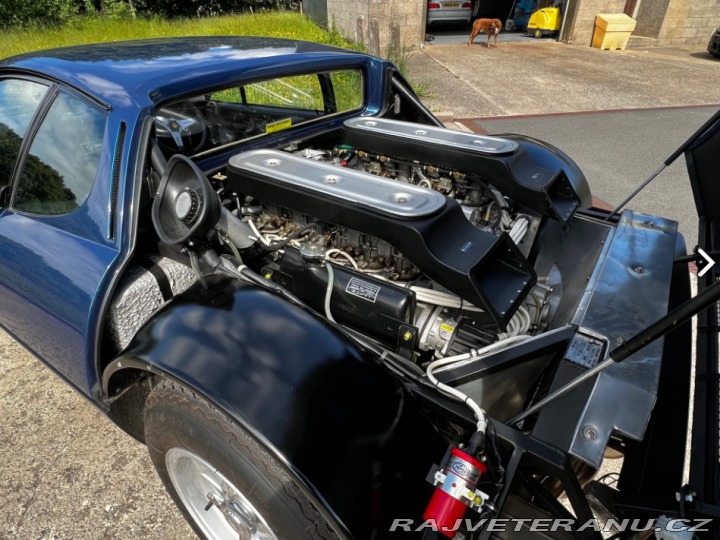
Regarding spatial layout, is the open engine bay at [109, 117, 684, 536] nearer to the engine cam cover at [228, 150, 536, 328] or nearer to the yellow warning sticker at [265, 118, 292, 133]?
the engine cam cover at [228, 150, 536, 328]

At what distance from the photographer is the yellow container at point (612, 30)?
491 inches

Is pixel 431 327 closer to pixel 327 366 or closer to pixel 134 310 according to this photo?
pixel 327 366

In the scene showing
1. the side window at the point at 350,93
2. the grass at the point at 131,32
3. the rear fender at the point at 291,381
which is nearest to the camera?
the rear fender at the point at 291,381

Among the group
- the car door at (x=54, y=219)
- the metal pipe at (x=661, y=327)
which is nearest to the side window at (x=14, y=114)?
the car door at (x=54, y=219)

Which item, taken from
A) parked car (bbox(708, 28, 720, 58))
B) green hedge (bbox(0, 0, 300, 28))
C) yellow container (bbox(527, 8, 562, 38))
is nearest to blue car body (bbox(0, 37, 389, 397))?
parked car (bbox(708, 28, 720, 58))

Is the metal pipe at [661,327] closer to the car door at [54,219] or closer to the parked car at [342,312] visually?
the parked car at [342,312]

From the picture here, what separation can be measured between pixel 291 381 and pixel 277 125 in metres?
1.73

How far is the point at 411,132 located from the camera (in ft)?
7.99

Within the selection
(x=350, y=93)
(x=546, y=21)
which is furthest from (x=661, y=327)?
(x=546, y=21)

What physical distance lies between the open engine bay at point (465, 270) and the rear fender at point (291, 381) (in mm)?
203

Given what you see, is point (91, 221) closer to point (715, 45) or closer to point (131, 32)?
point (131, 32)

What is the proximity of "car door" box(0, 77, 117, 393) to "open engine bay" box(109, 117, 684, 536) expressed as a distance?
6.6 inches

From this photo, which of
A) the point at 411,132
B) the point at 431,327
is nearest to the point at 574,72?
the point at 411,132

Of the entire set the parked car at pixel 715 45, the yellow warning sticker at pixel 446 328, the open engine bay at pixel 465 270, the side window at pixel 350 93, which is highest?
the side window at pixel 350 93
